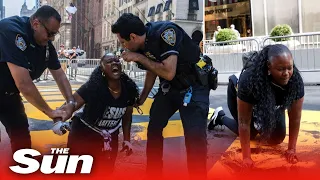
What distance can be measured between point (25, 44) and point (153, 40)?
0.71 meters

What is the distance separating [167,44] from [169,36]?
5cm

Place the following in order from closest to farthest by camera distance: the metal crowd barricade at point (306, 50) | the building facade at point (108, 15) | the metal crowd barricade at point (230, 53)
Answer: the building facade at point (108, 15), the metal crowd barricade at point (306, 50), the metal crowd barricade at point (230, 53)

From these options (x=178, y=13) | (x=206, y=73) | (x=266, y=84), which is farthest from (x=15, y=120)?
(x=178, y=13)

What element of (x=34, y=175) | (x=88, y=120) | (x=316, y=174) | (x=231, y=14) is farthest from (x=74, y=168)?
(x=231, y=14)

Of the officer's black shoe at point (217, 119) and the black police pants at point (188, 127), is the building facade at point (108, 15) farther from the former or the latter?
the officer's black shoe at point (217, 119)

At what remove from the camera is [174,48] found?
6.00 ft

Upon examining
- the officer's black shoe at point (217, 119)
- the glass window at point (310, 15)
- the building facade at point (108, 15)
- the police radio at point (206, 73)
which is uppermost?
the glass window at point (310, 15)

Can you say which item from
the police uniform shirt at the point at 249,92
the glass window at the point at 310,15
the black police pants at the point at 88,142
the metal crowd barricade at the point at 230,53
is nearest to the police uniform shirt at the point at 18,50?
the black police pants at the point at 88,142

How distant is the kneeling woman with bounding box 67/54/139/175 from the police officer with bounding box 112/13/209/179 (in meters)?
0.21

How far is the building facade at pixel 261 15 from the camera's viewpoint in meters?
11.7

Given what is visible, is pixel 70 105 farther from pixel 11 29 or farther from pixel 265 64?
pixel 265 64

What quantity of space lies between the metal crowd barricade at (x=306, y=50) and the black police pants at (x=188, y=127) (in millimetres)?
7000

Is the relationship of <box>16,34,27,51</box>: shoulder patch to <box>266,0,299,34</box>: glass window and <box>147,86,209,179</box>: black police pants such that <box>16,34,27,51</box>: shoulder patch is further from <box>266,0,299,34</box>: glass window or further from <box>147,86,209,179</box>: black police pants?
<box>266,0,299,34</box>: glass window

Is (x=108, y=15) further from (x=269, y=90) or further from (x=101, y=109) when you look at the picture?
(x=269, y=90)
